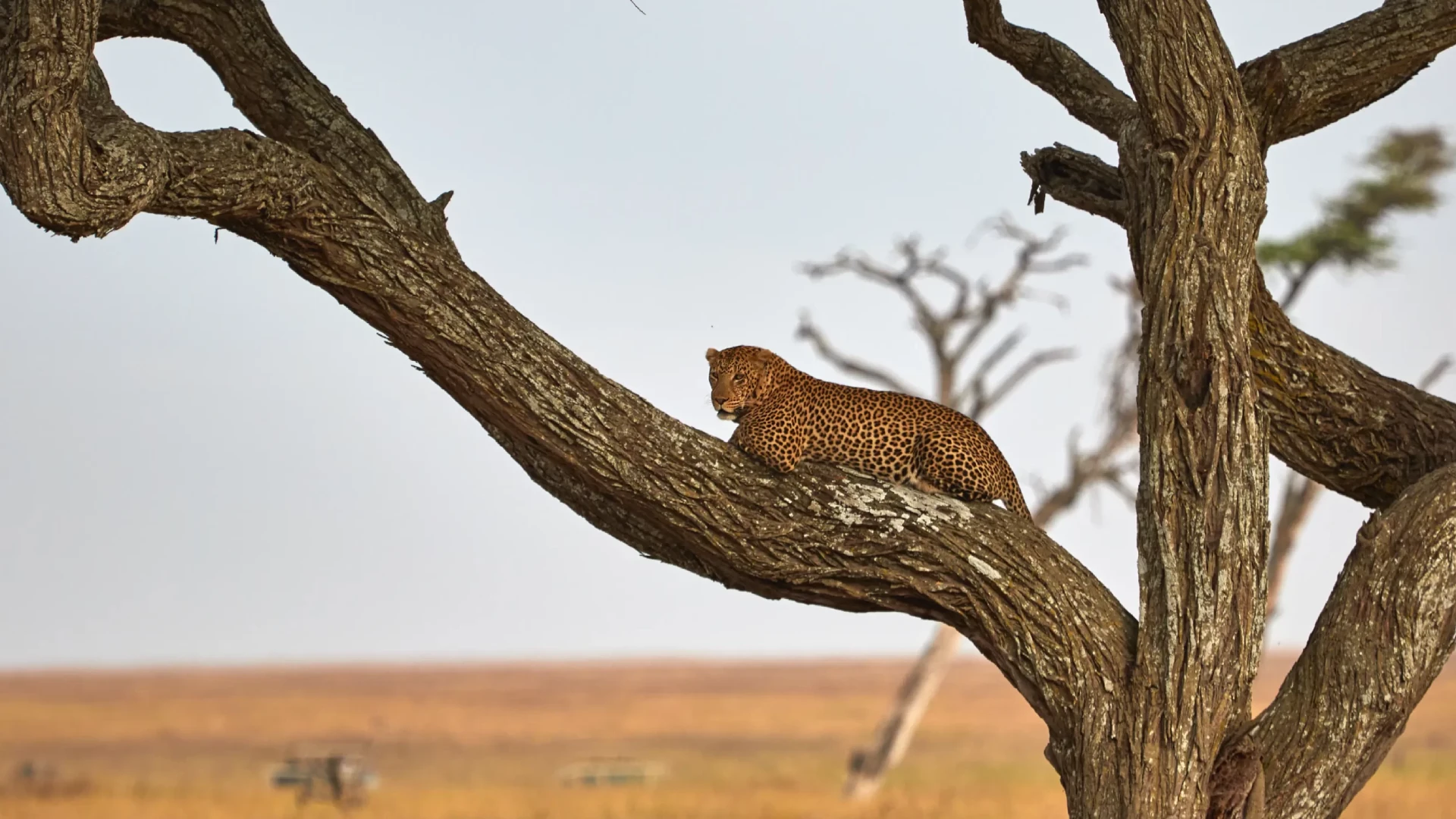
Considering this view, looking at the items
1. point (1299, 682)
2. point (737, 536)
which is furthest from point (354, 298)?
point (1299, 682)

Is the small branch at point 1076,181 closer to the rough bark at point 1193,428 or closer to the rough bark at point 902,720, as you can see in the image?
the rough bark at point 1193,428

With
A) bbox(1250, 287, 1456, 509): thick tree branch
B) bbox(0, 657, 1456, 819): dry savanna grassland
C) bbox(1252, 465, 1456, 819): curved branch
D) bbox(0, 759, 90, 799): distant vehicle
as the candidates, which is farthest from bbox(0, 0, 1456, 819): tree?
bbox(0, 759, 90, 799): distant vehicle

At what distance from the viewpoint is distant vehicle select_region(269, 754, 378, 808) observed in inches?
612

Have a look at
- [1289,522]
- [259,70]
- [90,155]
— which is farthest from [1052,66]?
[1289,522]

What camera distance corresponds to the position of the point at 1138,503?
18.9 ft

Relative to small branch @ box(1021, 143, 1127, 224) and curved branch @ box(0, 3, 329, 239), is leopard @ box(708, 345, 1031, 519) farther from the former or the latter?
curved branch @ box(0, 3, 329, 239)

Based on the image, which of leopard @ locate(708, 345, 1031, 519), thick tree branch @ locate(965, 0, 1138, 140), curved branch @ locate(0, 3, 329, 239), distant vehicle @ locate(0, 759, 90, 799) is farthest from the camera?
distant vehicle @ locate(0, 759, 90, 799)

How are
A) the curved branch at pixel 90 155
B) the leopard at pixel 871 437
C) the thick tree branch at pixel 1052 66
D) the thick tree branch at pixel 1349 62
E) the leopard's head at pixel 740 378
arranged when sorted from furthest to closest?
the thick tree branch at pixel 1052 66, the thick tree branch at pixel 1349 62, the leopard's head at pixel 740 378, the leopard at pixel 871 437, the curved branch at pixel 90 155

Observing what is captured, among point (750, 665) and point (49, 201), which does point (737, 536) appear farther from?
point (750, 665)

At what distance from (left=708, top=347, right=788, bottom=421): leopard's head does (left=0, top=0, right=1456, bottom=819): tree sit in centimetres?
62

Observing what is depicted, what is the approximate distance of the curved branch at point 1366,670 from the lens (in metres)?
5.68

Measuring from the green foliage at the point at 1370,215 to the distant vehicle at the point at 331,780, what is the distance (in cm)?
1015

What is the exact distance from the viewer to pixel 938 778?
1898cm

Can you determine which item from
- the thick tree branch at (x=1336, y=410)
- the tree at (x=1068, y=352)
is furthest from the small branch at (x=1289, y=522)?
the thick tree branch at (x=1336, y=410)
